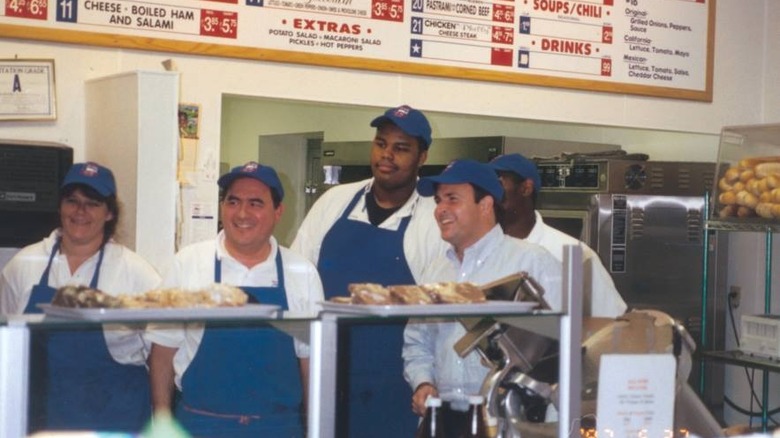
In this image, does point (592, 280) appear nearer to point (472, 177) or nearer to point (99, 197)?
point (472, 177)

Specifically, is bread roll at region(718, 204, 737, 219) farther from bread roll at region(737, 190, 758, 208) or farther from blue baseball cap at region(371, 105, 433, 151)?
blue baseball cap at region(371, 105, 433, 151)

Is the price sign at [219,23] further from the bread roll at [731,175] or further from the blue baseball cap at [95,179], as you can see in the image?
the bread roll at [731,175]

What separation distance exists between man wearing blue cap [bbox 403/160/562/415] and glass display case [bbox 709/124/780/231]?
6.57 ft

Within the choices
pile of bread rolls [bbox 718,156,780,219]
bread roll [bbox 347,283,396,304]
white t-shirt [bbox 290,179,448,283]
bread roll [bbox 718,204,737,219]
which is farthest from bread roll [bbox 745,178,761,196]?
bread roll [bbox 347,283,396,304]

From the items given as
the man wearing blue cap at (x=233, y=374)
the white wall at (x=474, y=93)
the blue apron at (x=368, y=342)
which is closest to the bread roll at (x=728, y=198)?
the white wall at (x=474, y=93)

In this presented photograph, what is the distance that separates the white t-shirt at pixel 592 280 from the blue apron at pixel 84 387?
101cm

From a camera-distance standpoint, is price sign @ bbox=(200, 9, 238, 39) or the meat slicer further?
price sign @ bbox=(200, 9, 238, 39)

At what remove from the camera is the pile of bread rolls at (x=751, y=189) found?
474 centimetres

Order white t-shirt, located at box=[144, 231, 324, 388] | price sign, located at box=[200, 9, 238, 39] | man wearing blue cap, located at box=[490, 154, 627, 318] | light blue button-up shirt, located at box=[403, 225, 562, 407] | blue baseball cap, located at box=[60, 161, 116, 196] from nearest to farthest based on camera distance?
light blue button-up shirt, located at box=[403, 225, 562, 407] → white t-shirt, located at box=[144, 231, 324, 388] → blue baseball cap, located at box=[60, 161, 116, 196] → price sign, located at box=[200, 9, 238, 39] → man wearing blue cap, located at box=[490, 154, 627, 318]

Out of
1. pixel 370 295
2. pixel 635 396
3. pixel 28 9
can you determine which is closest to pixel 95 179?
pixel 28 9

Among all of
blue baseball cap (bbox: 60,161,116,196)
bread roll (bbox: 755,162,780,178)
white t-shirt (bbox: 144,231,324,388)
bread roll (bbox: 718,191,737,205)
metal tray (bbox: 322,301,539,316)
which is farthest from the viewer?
bread roll (bbox: 718,191,737,205)

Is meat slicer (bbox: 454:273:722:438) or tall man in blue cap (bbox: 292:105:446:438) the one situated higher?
tall man in blue cap (bbox: 292:105:446:438)

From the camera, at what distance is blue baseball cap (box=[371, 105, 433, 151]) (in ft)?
13.0

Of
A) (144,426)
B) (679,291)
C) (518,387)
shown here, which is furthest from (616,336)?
(679,291)
